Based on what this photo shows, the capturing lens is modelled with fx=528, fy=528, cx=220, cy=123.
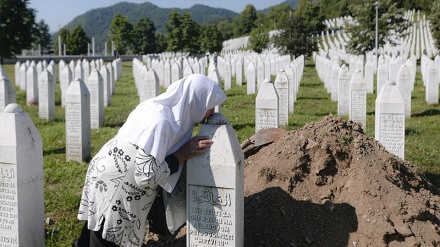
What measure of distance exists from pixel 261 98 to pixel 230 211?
18.1 ft

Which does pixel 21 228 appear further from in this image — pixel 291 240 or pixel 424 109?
pixel 424 109

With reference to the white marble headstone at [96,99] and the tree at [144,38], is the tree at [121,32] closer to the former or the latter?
the tree at [144,38]

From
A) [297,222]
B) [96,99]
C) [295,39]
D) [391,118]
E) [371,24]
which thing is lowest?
[297,222]

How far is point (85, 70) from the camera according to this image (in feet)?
71.6

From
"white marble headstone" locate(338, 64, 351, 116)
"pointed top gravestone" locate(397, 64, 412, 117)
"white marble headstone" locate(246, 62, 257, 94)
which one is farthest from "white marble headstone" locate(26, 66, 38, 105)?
"pointed top gravestone" locate(397, 64, 412, 117)

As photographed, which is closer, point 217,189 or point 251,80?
point 217,189

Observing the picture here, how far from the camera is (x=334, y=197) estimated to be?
15.8ft

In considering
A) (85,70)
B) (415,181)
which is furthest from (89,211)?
(85,70)

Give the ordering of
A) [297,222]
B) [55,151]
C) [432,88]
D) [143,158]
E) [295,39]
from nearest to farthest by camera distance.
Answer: [143,158]
[297,222]
[55,151]
[432,88]
[295,39]

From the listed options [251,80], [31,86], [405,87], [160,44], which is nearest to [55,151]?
[31,86]

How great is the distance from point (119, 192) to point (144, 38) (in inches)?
2758

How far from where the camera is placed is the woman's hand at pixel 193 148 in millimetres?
3844

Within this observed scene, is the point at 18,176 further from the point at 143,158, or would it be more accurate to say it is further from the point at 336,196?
the point at 336,196

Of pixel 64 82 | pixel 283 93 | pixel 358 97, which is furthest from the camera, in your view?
pixel 64 82
